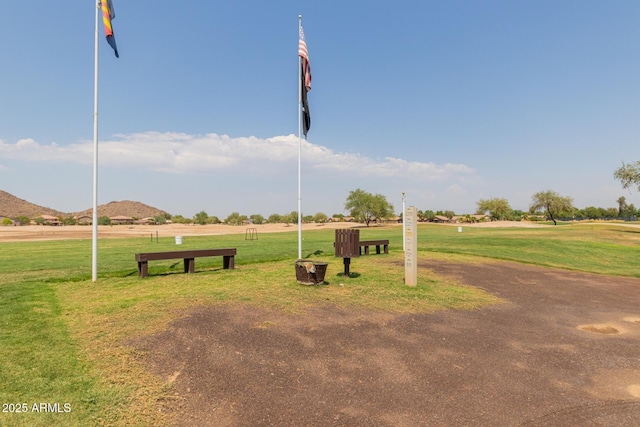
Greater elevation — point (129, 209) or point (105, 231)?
point (129, 209)

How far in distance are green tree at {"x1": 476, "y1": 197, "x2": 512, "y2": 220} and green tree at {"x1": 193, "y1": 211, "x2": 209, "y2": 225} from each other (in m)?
95.9

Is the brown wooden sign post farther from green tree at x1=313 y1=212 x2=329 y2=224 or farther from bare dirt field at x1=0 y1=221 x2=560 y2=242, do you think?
green tree at x1=313 y1=212 x2=329 y2=224

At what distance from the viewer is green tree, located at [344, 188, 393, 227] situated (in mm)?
77438

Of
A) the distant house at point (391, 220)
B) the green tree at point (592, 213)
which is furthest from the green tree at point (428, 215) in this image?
the green tree at point (592, 213)

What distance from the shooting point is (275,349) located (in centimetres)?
478

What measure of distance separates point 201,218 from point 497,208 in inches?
3950

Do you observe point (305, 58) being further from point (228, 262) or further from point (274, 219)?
point (274, 219)

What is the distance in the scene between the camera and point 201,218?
4193 inches

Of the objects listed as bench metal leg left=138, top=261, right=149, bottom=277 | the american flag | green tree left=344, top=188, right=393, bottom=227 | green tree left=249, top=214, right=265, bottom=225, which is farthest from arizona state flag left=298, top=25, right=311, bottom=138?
green tree left=249, top=214, right=265, bottom=225

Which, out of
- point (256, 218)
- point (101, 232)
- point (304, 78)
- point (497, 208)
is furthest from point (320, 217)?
point (304, 78)

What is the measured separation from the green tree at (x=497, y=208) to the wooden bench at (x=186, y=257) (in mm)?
116976

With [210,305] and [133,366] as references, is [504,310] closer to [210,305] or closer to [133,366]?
[210,305]

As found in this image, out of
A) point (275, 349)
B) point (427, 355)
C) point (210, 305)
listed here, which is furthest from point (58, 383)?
point (427, 355)

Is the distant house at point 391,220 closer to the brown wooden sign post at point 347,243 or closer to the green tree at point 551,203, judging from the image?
the green tree at point 551,203
